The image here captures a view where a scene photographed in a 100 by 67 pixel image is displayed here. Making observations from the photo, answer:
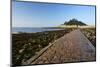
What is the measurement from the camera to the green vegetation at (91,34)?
308 centimetres

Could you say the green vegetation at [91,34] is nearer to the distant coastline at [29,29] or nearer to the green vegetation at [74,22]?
the green vegetation at [74,22]

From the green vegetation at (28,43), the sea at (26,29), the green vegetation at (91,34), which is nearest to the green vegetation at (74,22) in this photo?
the green vegetation at (91,34)

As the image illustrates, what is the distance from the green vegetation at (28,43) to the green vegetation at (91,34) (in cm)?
46

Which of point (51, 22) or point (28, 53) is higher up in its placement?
point (51, 22)

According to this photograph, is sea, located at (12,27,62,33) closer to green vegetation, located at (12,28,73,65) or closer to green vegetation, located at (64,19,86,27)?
green vegetation, located at (12,28,73,65)

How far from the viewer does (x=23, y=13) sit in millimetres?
2748

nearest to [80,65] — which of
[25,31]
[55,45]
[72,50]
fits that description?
[72,50]

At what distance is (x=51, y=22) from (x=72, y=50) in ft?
1.72

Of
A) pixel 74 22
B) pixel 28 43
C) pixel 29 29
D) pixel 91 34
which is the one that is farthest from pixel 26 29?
pixel 91 34

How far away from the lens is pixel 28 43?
278 centimetres

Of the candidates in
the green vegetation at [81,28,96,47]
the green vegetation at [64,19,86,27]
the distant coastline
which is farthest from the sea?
the green vegetation at [81,28,96,47]

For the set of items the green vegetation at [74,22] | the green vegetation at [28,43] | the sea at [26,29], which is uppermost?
the green vegetation at [74,22]

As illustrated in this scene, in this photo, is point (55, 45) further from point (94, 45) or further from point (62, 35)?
point (94, 45)

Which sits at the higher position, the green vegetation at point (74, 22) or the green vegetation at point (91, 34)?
the green vegetation at point (74, 22)
